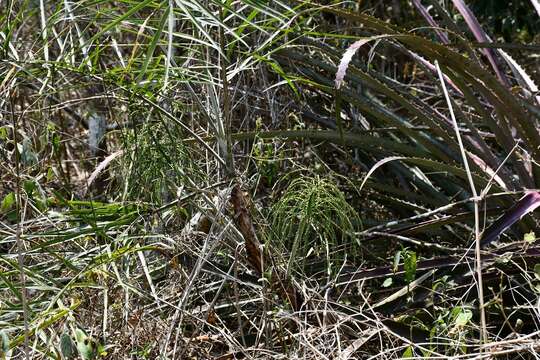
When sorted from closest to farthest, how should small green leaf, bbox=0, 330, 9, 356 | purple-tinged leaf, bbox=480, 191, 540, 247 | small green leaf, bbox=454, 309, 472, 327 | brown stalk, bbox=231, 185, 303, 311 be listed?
1. small green leaf, bbox=0, 330, 9, 356
2. small green leaf, bbox=454, 309, 472, 327
3. brown stalk, bbox=231, 185, 303, 311
4. purple-tinged leaf, bbox=480, 191, 540, 247

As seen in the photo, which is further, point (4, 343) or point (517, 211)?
point (517, 211)

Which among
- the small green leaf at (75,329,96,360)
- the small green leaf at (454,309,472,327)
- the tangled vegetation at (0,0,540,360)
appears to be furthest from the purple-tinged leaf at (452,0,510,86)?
the small green leaf at (75,329,96,360)

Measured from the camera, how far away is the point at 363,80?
2.38 metres

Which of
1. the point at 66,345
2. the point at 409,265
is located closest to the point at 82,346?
the point at 66,345

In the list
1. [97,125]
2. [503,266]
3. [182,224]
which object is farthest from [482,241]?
[97,125]

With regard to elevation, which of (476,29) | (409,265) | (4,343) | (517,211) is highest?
(476,29)

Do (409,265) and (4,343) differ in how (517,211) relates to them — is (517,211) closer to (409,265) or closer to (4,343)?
(409,265)

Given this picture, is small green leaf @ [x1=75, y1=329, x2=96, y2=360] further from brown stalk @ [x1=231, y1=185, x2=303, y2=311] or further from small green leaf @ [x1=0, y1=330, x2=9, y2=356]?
brown stalk @ [x1=231, y1=185, x2=303, y2=311]

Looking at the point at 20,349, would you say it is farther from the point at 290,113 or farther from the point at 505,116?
the point at 505,116

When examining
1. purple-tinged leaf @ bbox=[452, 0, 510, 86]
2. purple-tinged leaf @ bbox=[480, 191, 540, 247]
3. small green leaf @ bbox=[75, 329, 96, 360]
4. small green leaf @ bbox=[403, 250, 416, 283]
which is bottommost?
small green leaf @ bbox=[75, 329, 96, 360]

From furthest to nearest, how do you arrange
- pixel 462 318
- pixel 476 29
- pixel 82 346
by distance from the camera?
pixel 476 29 → pixel 462 318 → pixel 82 346

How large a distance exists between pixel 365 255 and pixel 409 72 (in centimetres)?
139

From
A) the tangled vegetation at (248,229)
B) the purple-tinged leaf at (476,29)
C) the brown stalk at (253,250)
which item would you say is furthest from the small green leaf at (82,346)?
the purple-tinged leaf at (476,29)

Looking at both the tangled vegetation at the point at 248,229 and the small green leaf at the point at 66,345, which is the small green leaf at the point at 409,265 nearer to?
the tangled vegetation at the point at 248,229
